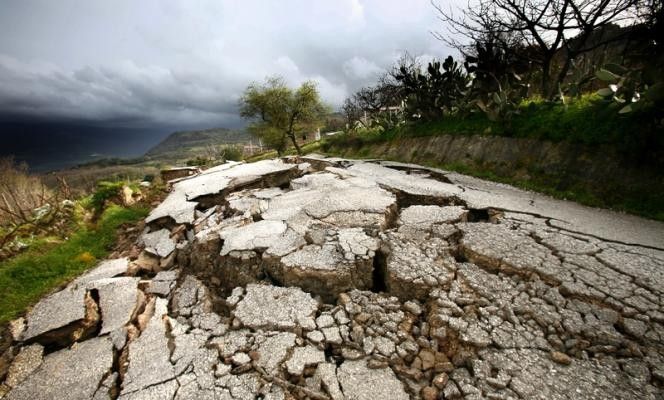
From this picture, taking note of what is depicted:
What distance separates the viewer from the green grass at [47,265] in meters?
3.60

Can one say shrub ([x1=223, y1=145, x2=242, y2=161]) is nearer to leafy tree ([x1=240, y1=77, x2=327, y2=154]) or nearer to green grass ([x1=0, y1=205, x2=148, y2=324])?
leafy tree ([x1=240, y1=77, x2=327, y2=154])

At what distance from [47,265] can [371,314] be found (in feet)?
15.8

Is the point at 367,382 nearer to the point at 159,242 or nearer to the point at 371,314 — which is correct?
the point at 371,314

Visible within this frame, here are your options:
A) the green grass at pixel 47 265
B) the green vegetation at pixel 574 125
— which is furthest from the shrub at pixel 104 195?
the green vegetation at pixel 574 125

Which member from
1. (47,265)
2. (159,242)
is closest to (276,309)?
(159,242)

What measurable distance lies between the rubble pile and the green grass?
0.39 m

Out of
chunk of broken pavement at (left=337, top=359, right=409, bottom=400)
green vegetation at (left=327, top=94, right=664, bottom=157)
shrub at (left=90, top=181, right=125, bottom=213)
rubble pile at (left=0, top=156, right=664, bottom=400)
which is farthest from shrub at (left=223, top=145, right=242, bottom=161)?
chunk of broken pavement at (left=337, top=359, right=409, bottom=400)

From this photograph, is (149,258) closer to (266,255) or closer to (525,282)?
(266,255)

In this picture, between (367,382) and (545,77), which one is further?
(545,77)

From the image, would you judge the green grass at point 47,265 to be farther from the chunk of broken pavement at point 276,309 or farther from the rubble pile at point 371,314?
the chunk of broken pavement at point 276,309

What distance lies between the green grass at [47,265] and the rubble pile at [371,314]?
1.29 feet

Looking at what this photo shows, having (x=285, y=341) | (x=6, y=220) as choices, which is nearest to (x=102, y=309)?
(x=285, y=341)

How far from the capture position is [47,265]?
4.29 m

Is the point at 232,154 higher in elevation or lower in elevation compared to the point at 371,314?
lower
